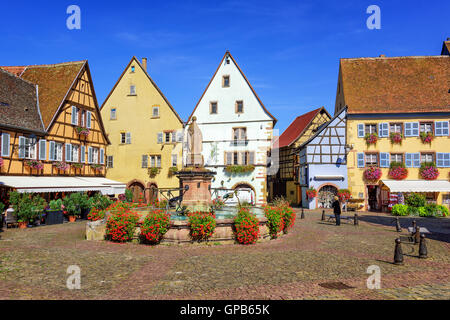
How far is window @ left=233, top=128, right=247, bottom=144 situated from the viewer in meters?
29.5

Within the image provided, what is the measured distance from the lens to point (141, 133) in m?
30.6

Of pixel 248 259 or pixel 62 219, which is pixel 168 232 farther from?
pixel 62 219

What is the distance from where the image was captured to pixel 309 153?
2803 cm

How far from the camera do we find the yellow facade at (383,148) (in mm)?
26438

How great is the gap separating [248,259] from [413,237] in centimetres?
658

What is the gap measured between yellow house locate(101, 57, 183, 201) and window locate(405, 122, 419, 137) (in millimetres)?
18098

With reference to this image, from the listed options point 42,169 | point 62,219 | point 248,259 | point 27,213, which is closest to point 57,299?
point 248,259

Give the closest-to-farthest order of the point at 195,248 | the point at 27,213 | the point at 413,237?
the point at 195,248 < the point at 413,237 < the point at 27,213

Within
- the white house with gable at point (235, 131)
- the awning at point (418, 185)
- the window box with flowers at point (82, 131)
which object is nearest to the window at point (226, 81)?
the white house with gable at point (235, 131)

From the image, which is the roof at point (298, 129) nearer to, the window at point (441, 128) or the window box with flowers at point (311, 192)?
the window box with flowers at point (311, 192)

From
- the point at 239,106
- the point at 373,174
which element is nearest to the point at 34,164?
the point at 239,106

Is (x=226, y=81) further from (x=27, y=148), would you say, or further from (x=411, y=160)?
(x=27, y=148)

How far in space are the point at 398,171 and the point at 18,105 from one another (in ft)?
88.3
